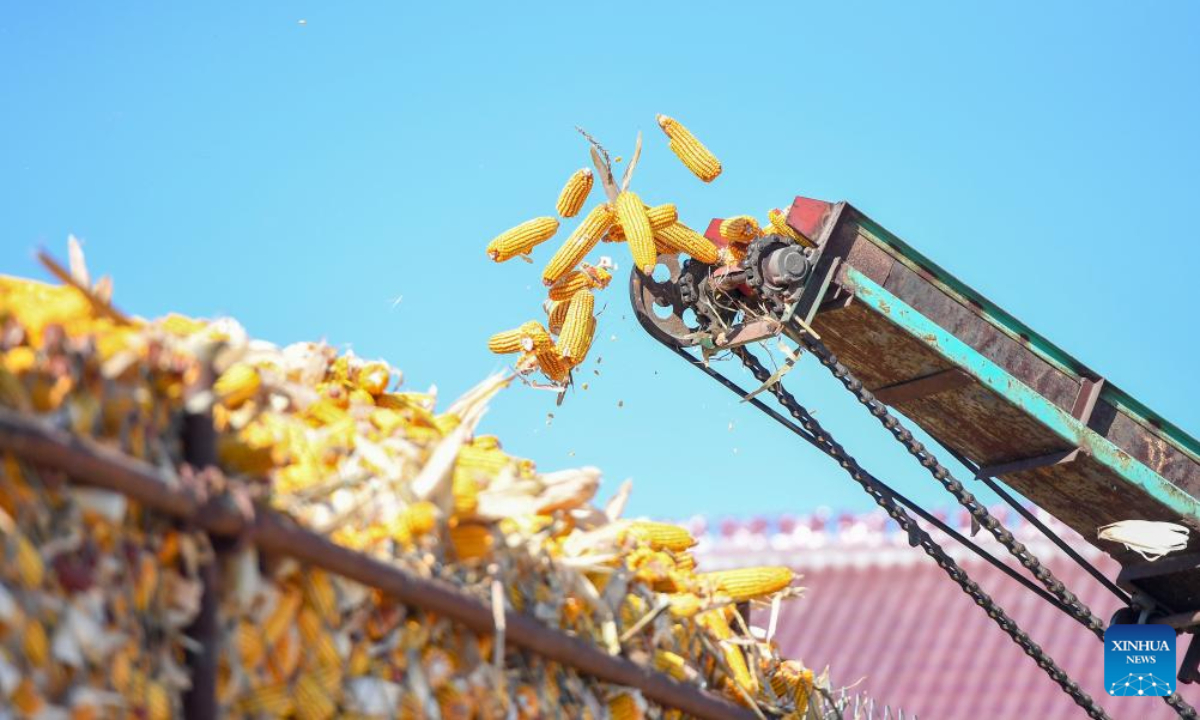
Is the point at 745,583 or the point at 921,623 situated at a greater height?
the point at 921,623

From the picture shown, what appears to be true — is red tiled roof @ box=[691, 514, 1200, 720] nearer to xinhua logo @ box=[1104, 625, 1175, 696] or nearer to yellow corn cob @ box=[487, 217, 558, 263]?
xinhua logo @ box=[1104, 625, 1175, 696]

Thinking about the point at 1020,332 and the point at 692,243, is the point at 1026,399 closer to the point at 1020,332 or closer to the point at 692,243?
the point at 1020,332

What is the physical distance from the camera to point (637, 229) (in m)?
7.12

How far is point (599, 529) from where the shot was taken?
4.67 metres

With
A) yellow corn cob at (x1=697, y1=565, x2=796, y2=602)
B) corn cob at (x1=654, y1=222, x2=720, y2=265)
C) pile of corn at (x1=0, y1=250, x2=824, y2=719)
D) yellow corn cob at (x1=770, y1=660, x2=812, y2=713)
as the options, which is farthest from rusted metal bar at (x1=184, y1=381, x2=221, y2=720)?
corn cob at (x1=654, y1=222, x2=720, y2=265)

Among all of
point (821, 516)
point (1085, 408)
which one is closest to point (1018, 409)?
point (1085, 408)

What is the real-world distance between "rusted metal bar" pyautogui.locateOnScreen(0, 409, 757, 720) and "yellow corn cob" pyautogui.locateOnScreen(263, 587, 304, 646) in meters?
0.08

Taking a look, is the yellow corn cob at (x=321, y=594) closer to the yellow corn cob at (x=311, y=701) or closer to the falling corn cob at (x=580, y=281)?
the yellow corn cob at (x=311, y=701)

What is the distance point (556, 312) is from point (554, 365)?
0.95 ft

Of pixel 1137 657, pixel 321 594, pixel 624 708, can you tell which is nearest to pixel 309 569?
pixel 321 594

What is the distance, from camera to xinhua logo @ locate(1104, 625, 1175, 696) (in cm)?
749

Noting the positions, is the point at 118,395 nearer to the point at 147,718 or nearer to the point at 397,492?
the point at 147,718

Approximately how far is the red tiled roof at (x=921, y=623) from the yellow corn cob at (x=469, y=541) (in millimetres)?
12896

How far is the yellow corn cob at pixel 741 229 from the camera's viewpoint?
701 centimetres
